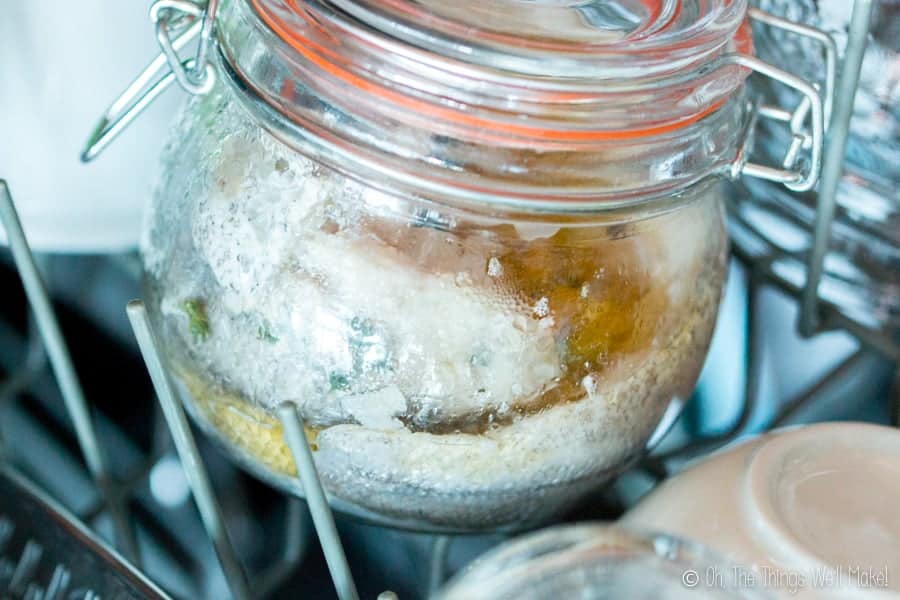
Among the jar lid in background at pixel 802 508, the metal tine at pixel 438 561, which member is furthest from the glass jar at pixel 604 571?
the metal tine at pixel 438 561

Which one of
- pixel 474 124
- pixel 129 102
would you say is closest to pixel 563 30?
pixel 474 124

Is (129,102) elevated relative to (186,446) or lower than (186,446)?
elevated

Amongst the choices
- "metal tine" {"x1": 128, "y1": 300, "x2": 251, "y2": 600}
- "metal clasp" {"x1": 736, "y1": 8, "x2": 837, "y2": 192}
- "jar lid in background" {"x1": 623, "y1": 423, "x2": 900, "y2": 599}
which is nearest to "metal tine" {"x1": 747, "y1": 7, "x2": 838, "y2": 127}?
"metal clasp" {"x1": 736, "y1": 8, "x2": 837, "y2": 192}

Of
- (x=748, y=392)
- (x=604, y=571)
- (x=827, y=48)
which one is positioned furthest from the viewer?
(x=748, y=392)

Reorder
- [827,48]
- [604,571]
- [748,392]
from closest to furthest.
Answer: [604,571] → [827,48] → [748,392]

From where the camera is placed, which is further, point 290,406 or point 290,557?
point 290,557

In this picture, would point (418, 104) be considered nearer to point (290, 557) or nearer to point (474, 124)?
point (474, 124)

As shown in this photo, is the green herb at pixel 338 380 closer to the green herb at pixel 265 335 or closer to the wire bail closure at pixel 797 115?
the green herb at pixel 265 335
